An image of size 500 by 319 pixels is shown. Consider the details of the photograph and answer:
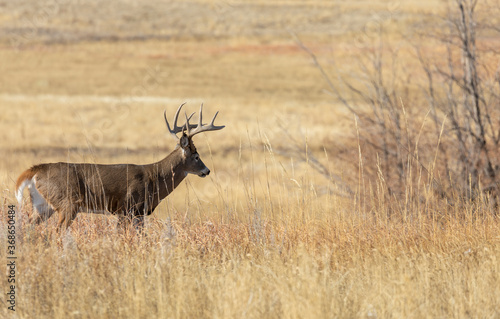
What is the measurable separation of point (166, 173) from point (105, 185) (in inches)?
30.6

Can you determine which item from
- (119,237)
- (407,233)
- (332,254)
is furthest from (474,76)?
(119,237)

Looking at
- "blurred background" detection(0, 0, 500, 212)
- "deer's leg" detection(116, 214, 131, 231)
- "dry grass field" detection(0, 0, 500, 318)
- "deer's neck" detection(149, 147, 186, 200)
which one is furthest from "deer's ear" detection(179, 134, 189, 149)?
"deer's leg" detection(116, 214, 131, 231)

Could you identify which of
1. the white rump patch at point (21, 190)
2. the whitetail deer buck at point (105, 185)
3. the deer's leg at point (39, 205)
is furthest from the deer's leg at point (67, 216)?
the white rump patch at point (21, 190)

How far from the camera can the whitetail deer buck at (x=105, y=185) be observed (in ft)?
22.4

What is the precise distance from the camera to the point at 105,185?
7301mm

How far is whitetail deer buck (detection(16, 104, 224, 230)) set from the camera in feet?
22.4

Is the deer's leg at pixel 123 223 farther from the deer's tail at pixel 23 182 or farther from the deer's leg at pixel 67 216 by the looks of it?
the deer's tail at pixel 23 182

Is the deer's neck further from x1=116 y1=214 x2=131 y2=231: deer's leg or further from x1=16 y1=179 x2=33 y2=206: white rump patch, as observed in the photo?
x1=16 y1=179 x2=33 y2=206: white rump patch

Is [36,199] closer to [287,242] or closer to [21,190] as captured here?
[21,190]

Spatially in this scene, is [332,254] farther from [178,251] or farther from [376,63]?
[376,63]

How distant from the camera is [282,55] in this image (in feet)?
174

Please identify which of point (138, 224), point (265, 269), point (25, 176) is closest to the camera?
point (265, 269)

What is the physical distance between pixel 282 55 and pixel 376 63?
143 ft

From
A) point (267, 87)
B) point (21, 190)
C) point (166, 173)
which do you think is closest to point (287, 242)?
point (166, 173)
